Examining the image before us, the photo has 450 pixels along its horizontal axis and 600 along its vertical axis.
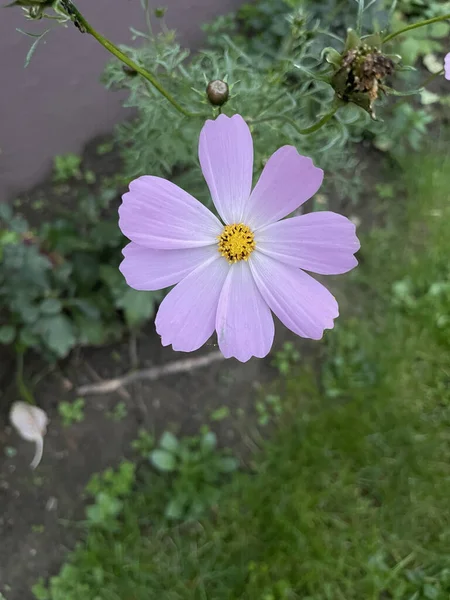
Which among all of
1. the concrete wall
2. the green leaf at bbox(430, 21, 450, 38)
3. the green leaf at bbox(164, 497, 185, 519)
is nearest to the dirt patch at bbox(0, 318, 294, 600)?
the green leaf at bbox(164, 497, 185, 519)

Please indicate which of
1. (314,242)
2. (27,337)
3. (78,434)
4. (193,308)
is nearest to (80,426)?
(78,434)

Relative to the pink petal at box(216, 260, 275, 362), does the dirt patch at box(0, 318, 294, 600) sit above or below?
below

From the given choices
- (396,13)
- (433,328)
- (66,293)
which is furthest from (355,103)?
(396,13)

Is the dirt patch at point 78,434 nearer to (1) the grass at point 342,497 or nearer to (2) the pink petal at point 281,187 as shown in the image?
(1) the grass at point 342,497

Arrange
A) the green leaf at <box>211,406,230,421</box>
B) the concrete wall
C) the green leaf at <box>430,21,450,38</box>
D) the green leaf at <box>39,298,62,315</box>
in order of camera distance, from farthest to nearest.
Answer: the green leaf at <box>430,21,450,38</box>, the green leaf at <box>211,406,230,421</box>, the concrete wall, the green leaf at <box>39,298,62,315</box>

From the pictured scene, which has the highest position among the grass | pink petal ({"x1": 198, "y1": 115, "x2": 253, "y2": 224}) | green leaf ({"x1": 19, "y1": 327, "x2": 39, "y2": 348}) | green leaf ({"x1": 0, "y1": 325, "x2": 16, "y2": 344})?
pink petal ({"x1": 198, "y1": 115, "x2": 253, "y2": 224})

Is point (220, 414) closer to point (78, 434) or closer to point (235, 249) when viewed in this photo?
point (78, 434)

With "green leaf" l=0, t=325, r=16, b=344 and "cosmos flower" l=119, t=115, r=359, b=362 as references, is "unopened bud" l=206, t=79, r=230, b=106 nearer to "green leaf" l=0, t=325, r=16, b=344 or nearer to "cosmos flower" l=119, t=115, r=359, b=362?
"cosmos flower" l=119, t=115, r=359, b=362
